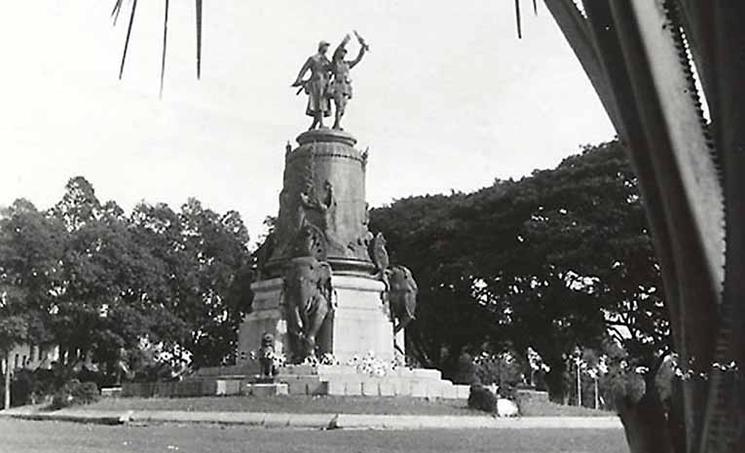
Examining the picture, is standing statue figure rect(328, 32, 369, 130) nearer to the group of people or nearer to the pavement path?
the group of people

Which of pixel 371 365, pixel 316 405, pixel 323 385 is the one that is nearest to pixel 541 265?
pixel 371 365

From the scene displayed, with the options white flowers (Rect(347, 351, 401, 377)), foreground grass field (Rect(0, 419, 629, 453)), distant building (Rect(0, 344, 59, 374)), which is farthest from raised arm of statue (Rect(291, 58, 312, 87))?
distant building (Rect(0, 344, 59, 374))

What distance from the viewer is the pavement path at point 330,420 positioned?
45.8 ft

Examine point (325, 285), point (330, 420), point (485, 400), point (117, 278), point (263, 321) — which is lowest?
point (330, 420)

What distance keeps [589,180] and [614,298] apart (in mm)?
4069

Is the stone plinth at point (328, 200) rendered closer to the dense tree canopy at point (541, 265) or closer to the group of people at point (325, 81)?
the group of people at point (325, 81)

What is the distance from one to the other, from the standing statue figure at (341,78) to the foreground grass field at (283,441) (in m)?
11.9

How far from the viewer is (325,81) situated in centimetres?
2402

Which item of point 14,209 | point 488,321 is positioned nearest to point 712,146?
point 488,321

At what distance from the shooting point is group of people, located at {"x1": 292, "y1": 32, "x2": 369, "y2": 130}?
24.0 m

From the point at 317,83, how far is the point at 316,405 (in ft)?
34.2

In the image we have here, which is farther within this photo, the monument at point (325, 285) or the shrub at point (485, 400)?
the monument at point (325, 285)

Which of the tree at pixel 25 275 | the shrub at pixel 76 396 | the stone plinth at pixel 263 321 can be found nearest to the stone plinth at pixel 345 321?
the stone plinth at pixel 263 321

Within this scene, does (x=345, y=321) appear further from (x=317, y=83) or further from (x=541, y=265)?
(x=541, y=265)
